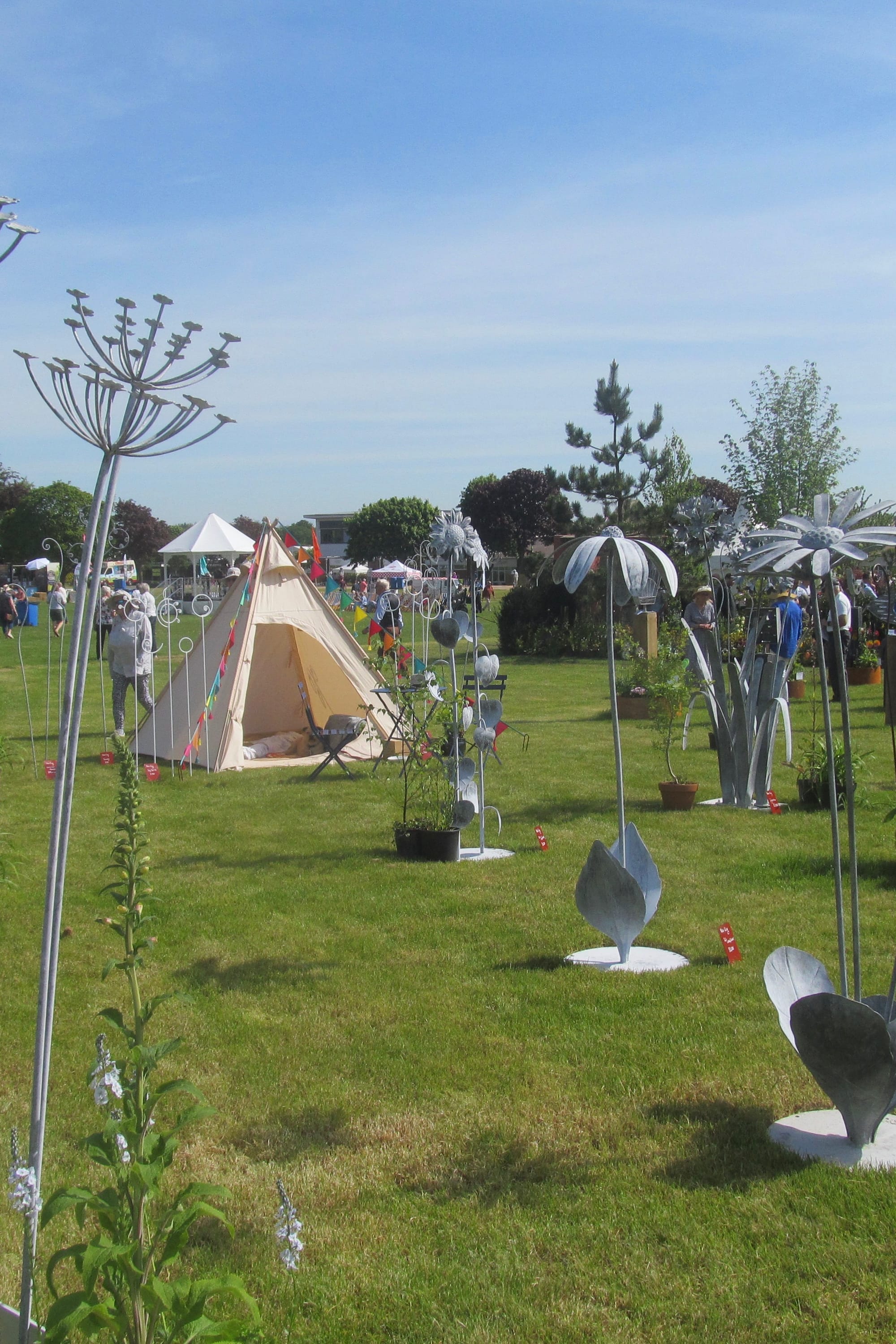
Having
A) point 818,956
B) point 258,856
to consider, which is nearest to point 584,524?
point 258,856

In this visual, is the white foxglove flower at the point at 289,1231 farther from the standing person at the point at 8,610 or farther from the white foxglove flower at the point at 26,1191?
the standing person at the point at 8,610

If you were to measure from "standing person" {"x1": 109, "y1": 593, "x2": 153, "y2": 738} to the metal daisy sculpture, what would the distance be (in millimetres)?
9014

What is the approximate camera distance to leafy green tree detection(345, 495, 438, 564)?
254 ft

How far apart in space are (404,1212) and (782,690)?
6.20 metres

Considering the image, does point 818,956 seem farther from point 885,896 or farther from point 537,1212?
point 537,1212

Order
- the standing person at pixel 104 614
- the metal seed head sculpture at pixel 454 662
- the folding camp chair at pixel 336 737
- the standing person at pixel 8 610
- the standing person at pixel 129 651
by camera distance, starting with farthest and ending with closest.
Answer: the standing person at pixel 8 610
the standing person at pixel 104 614
the standing person at pixel 129 651
the folding camp chair at pixel 336 737
the metal seed head sculpture at pixel 454 662

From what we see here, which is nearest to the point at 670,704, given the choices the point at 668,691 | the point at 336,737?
the point at 668,691

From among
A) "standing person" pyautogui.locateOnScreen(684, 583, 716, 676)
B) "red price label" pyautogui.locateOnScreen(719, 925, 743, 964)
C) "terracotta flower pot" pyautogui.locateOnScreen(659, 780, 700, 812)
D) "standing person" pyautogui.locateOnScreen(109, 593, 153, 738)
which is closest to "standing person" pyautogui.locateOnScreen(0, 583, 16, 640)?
"standing person" pyautogui.locateOnScreen(109, 593, 153, 738)

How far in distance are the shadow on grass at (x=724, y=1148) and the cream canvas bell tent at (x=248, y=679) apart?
6.62 meters

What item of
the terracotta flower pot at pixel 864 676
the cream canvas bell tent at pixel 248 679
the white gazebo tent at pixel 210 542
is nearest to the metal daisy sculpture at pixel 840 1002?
the cream canvas bell tent at pixel 248 679

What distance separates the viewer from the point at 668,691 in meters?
9.16

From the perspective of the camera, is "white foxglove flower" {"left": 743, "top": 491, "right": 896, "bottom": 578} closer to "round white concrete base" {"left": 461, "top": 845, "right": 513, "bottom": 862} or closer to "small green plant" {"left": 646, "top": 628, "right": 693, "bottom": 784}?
"round white concrete base" {"left": 461, "top": 845, "right": 513, "bottom": 862}

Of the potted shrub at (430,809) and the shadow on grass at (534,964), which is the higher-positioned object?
the potted shrub at (430,809)

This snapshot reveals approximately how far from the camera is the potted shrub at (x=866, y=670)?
612 inches
